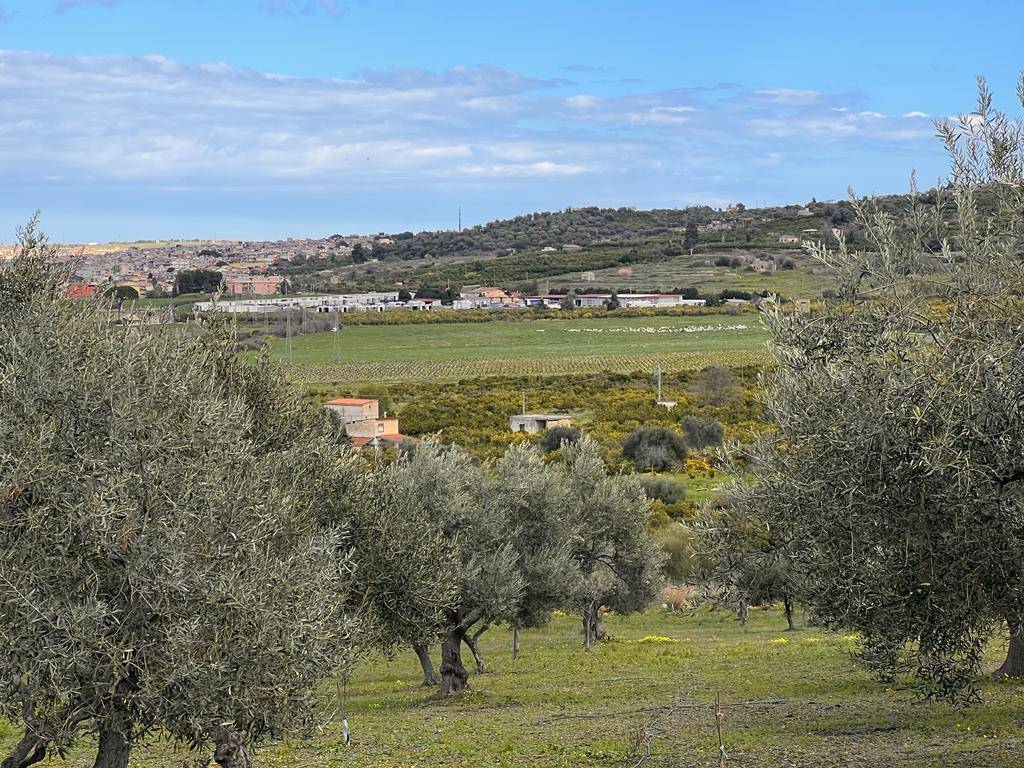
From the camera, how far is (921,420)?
969cm

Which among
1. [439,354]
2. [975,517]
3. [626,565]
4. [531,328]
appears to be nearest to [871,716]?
[975,517]

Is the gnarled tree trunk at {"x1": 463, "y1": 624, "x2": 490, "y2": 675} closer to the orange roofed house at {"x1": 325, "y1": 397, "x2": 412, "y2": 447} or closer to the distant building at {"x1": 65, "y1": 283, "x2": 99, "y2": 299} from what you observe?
the distant building at {"x1": 65, "y1": 283, "x2": 99, "y2": 299}

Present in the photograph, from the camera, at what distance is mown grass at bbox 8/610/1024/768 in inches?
656

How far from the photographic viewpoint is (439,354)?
141 meters

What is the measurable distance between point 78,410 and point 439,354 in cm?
12966

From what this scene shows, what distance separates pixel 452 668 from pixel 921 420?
19.5 meters

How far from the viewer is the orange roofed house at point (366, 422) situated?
268 ft

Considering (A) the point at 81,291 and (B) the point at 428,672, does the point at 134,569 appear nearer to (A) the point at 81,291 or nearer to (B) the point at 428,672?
(A) the point at 81,291

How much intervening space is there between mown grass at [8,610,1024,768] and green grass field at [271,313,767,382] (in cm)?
8477

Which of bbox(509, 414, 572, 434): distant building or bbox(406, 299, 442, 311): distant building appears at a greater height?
bbox(406, 299, 442, 311): distant building

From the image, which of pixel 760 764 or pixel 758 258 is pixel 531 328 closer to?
pixel 758 258

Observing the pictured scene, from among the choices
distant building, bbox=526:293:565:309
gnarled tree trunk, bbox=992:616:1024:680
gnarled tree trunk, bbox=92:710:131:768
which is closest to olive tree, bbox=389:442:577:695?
gnarled tree trunk, bbox=92:710:131:768

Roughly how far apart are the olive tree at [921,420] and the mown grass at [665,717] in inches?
50.8

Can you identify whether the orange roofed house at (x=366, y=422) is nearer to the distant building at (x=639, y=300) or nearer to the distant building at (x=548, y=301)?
the distant building at (x=639, y=300)
